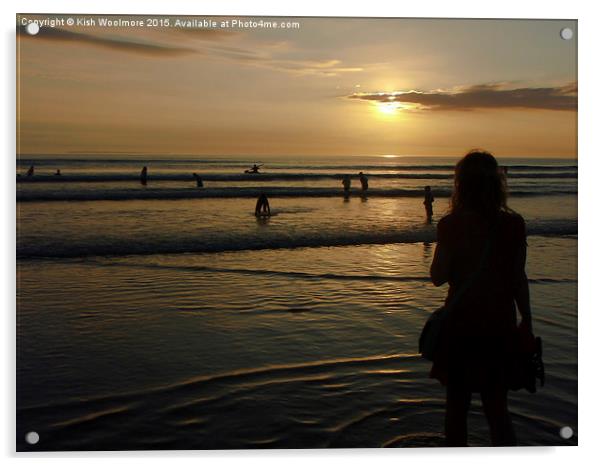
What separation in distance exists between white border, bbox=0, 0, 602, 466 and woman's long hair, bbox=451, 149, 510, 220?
1440mm

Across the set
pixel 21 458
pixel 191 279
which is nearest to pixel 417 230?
pixel 191 279

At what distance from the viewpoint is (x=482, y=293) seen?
10.7ft

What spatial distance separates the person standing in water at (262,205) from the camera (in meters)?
11.3

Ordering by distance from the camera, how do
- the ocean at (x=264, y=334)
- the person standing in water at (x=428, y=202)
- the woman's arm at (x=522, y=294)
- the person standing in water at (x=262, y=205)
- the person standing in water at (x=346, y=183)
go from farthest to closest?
the person standing in water at (x=262, y=205) < the person standing in water at (x=428, y=202) < the person standing in water at (x=346, y=183) < the ocean at (x=264, y=334) < the woman's arm at (x=522, y=294)

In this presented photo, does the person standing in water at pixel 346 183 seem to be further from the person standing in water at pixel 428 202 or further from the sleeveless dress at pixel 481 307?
the sleeveless dress at pixel 481 307

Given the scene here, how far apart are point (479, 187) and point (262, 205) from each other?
8.78 m

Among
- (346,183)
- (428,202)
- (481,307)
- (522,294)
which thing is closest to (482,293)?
(481,307)

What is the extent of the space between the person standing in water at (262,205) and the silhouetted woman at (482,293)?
26.3 feet

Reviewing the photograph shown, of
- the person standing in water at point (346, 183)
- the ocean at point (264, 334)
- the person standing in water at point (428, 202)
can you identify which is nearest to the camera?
the ocean at point (264, 334)

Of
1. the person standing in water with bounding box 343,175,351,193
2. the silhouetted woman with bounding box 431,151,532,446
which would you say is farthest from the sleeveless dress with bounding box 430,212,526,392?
the person standing in water with bounding box 343,175,351,193

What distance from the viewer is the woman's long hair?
10.9ft

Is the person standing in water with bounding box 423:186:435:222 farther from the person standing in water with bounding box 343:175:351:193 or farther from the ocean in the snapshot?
the person standing in water with bounding box 343:175:351:193
